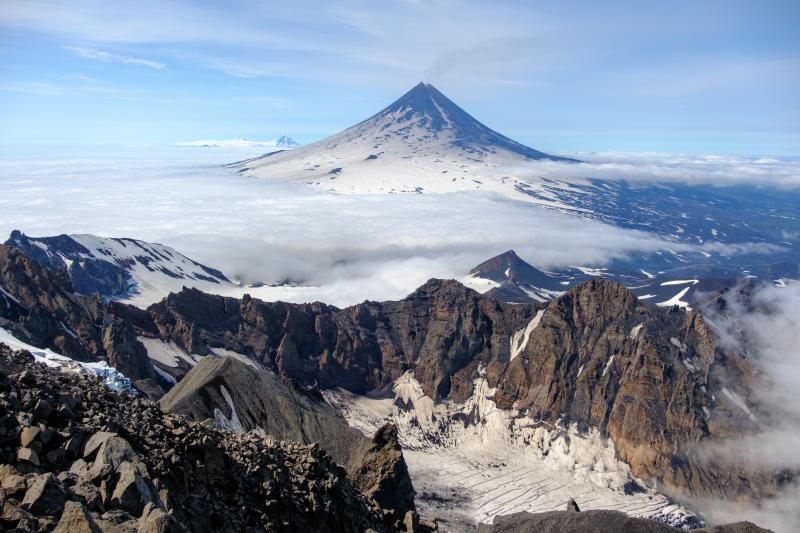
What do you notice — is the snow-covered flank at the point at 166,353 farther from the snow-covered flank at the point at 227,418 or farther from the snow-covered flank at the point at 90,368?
the snow-covered flank at the point at 90,368

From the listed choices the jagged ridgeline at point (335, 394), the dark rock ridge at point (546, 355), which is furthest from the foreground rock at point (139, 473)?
the dark rock ridge at point (546, 355)

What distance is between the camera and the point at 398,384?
119 m

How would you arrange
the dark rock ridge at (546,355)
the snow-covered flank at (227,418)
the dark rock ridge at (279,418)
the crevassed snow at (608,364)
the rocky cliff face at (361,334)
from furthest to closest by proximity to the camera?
the rocky cliff face at (361,334)
the crevassed snow at (608,364)
the dark rock ridge at (546,355)
the snow-covered flank at (227,418)
the dark rock ridge at (279,418)

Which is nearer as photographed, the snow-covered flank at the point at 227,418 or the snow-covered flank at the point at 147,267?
the snow-covered flank at the point at 227,418

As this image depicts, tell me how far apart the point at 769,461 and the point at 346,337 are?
67735 mm

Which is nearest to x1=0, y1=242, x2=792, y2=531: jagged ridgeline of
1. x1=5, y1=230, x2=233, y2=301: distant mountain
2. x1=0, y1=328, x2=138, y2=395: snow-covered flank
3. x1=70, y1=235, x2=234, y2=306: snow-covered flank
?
x1=0, y1=328, x2=138, y2=395: snow-covered flank

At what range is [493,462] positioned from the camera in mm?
93062

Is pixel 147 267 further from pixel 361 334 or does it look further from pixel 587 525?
pixel 587 525

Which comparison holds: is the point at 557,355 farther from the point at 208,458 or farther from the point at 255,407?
the point at 208,458

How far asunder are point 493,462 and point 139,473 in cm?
8023

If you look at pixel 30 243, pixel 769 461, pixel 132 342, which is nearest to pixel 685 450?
pixel 769 461

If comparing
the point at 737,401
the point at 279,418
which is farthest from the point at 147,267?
the point at 737,401

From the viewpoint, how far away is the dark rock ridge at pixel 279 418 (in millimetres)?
46594

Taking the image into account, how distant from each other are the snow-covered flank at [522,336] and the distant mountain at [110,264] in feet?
272
